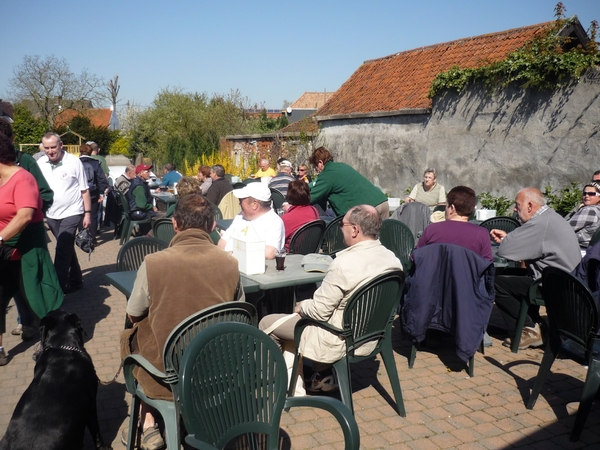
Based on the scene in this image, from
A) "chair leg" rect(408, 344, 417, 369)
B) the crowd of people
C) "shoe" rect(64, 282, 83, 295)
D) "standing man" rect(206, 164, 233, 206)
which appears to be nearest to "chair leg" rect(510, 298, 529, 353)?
the crowd of people

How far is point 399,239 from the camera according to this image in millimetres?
6082

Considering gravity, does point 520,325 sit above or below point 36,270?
below

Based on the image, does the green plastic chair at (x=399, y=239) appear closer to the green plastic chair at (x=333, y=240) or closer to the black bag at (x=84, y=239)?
the green plastic chair at (x=333, y=240)

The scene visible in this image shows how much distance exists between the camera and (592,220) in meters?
5.93

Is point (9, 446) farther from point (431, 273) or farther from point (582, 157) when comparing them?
point (582, 157)

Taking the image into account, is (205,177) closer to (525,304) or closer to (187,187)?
(187,187)

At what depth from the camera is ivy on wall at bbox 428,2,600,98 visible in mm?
8953

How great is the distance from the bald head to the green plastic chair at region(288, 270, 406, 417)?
1884 mm

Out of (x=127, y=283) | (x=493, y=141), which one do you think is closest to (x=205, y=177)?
(x=493, y=141)

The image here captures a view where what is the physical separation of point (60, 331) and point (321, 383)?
1.81 metres

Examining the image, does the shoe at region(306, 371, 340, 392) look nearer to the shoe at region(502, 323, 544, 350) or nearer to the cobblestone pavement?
the cobblestone pavement

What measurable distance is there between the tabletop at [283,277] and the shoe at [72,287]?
11.3 feet

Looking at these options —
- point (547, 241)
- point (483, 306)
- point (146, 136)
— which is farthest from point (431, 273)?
point (146, 136)

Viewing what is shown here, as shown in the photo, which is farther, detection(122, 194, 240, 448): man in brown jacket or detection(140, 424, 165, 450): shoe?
detection(140, 424, 165, 450): shoe
